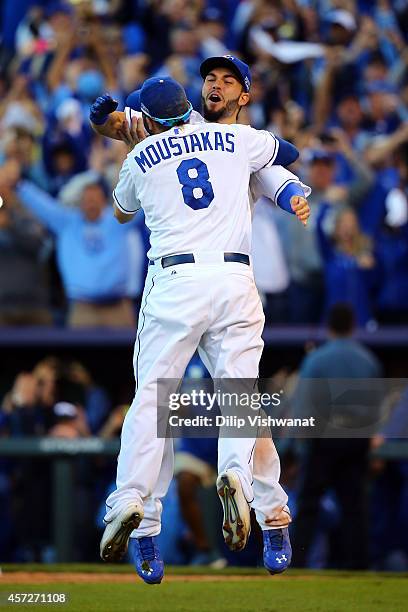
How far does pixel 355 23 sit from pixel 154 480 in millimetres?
8391

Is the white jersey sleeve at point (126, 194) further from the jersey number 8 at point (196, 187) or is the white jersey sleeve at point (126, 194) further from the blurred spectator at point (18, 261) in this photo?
the blurred spectator at point (18, 261)

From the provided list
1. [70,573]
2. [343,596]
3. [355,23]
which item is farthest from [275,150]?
[355,23]

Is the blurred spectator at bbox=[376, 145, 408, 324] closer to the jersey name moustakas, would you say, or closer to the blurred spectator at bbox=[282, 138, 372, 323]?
the blurred spectator at bbox=[282, 138, 372, 323]

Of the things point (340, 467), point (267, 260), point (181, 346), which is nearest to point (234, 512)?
point (181, 346)

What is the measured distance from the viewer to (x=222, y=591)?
7.63m

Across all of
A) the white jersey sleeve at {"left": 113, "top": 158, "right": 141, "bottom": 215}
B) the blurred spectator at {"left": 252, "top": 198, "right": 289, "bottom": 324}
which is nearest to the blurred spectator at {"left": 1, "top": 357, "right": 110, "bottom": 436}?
the blurred spectator at {"left": 252, "top": 198, "right": 289, "bottom": 324}

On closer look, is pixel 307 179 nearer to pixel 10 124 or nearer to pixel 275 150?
pixel 10 124

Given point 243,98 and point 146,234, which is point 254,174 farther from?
point 146,234

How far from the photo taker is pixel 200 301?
628 centimetres

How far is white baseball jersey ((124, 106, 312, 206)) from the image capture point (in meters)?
6.55

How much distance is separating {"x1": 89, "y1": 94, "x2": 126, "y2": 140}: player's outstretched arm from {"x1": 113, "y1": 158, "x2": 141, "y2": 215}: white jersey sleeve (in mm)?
166

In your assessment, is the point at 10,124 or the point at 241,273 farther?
the point at 10,124

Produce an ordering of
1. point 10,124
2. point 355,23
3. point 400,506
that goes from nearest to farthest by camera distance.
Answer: point 400,506
point 10,124
point 355,23

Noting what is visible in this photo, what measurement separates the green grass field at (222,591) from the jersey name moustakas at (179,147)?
7.21ft
